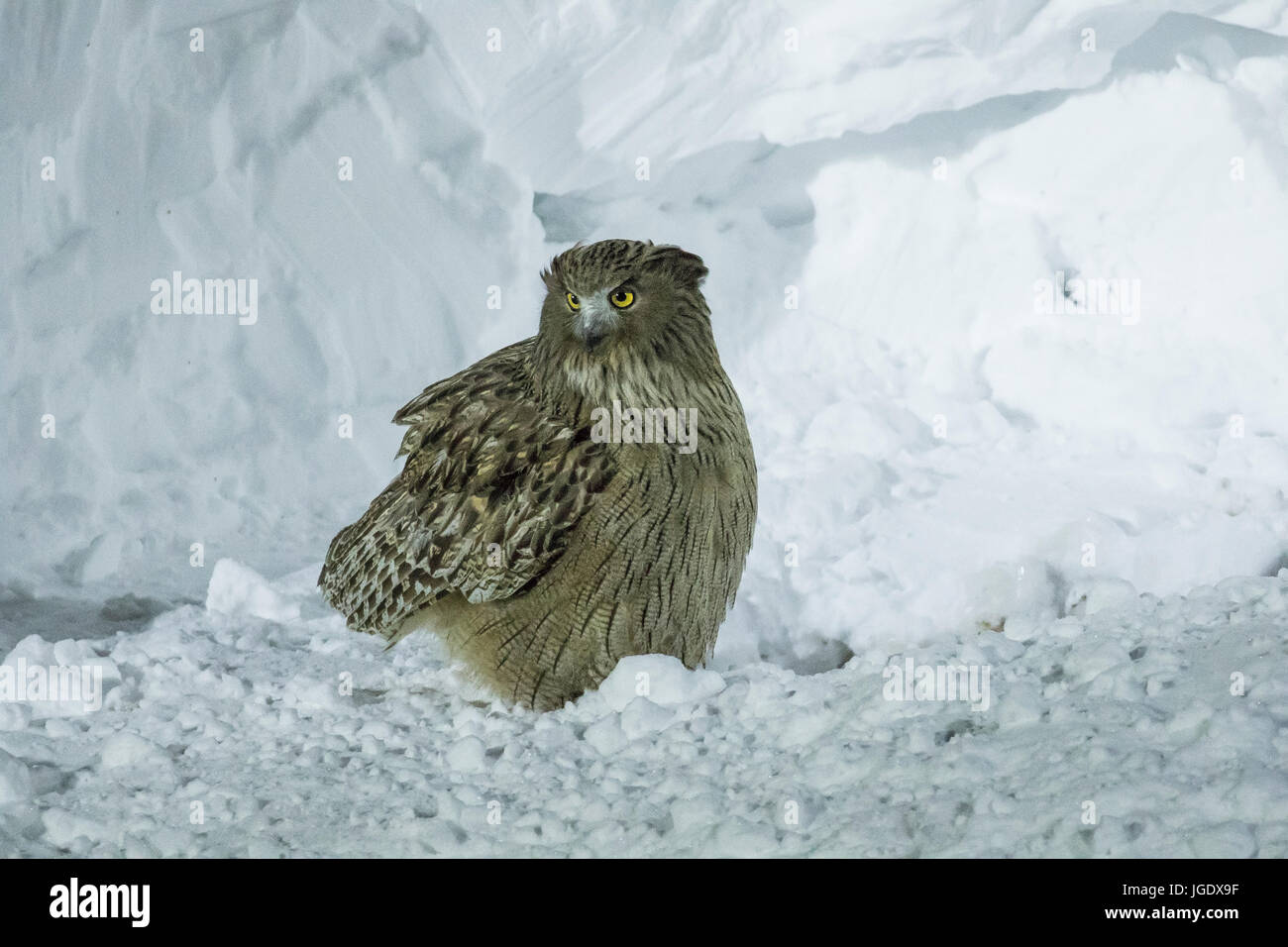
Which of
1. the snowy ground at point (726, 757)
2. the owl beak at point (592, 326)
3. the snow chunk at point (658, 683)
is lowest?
the snowy ground at point (726, 757)

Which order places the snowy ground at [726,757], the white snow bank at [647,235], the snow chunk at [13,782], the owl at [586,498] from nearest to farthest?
the snowy ground at [726,757]
the snow chunk at [13,782]
the owl at [586,498]
the white snow bank at [647,235]

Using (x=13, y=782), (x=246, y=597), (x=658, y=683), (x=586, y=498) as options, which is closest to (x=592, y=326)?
(x=586, y=498)

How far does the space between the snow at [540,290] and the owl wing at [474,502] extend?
0.33 meters

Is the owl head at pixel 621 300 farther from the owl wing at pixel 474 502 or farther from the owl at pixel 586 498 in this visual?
the owl wing at pixel 474 502

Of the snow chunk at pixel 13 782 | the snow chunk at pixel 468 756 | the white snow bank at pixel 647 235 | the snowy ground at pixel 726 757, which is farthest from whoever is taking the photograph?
the white snow bank at pixel 647 235

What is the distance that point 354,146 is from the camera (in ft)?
19.3

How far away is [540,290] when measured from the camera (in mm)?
5871

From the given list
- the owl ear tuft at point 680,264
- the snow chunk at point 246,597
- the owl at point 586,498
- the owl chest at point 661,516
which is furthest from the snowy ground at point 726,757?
the owl ear tuft at point 680,264

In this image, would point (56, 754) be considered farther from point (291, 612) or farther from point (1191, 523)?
point (1191, 523)

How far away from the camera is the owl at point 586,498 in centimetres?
349

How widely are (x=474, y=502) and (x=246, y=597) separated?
4.76ft

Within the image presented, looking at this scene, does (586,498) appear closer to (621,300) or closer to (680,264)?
(621,300)

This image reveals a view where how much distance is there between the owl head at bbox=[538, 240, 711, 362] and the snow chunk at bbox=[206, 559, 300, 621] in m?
1.69

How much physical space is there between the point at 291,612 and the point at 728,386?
1898mm
